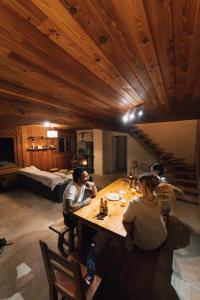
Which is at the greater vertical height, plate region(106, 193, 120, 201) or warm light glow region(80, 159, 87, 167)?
plate region(106, 193, 120, 201)

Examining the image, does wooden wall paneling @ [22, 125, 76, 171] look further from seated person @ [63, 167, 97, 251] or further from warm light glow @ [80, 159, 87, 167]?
seated person @ [63, 167, 97, 251]

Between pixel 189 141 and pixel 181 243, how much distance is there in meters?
3.99

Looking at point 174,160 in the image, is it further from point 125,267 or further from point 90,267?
point 90,267

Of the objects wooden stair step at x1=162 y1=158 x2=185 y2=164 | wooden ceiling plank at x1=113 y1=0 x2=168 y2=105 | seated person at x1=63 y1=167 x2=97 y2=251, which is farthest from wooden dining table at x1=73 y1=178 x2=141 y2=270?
wooden stair step at x1=162 y1=158 x2=185 y2=164

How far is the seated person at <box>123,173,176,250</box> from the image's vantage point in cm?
164

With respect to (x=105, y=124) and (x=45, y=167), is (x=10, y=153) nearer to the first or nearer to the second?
(x=45, y=167)

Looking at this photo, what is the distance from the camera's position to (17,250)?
2.34m

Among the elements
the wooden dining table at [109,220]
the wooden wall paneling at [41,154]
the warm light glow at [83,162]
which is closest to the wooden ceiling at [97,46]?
the wooden dining table at [109,220]

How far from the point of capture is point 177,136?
Answer: 219 inches

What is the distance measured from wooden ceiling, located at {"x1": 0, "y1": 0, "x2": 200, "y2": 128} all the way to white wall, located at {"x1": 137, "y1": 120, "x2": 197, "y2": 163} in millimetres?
4118

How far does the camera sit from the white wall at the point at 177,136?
17.5 ft

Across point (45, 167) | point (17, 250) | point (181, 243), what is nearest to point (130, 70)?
point (181, 243)

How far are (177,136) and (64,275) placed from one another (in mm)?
5692

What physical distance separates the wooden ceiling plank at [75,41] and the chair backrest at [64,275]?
144cm
